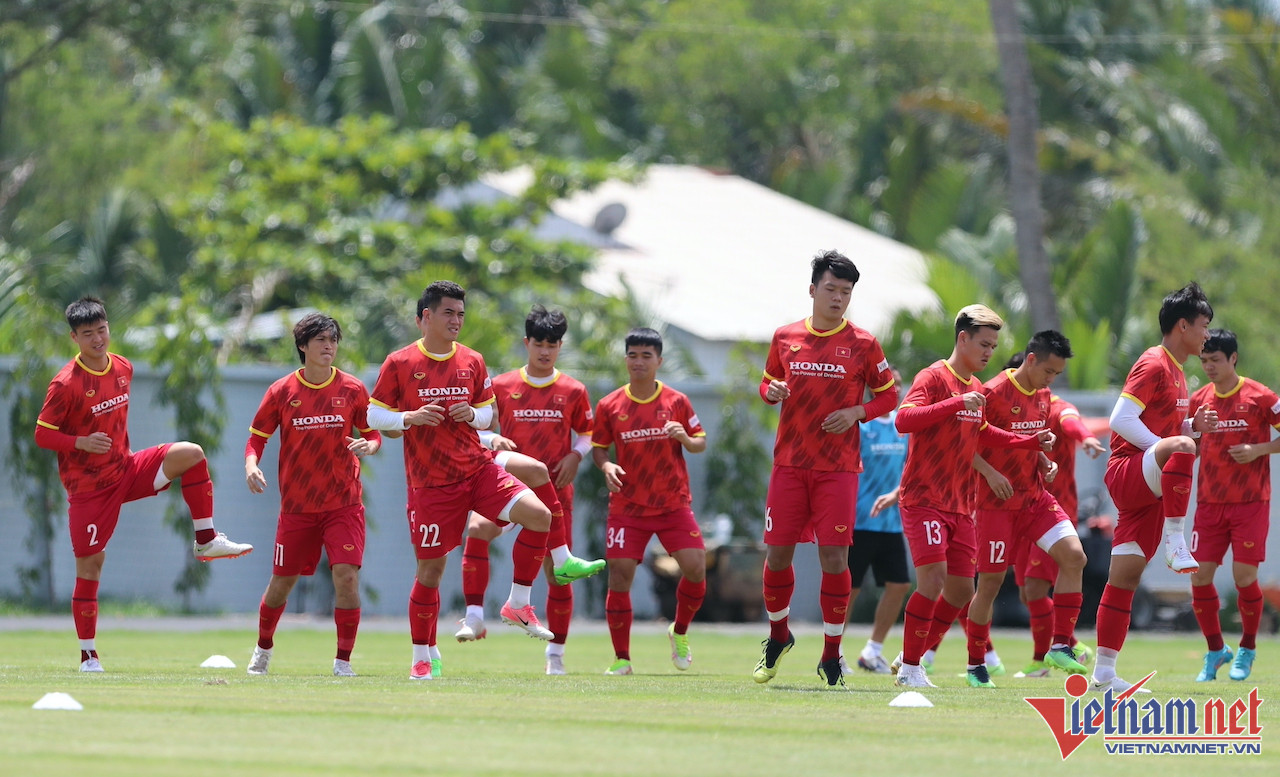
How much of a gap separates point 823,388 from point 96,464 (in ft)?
15.2

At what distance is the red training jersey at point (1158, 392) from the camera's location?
418 inches

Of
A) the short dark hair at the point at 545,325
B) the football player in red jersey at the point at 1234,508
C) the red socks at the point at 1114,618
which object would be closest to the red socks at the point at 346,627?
the short dark hair at the point at 545,325

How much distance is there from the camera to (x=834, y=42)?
170 feet

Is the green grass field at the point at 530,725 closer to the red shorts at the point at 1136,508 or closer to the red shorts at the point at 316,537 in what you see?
the red shorts at the point at 316,537

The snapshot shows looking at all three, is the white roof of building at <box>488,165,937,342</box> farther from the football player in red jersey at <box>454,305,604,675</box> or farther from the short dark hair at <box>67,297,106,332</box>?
the short dark hair at <box>67,297,106,332</box>

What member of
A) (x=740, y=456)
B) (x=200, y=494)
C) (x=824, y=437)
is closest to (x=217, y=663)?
(x=200, y=494)

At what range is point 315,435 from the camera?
11.6 metres

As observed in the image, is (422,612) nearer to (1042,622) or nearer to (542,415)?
(542,415)

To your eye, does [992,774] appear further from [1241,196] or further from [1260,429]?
[1241,196]

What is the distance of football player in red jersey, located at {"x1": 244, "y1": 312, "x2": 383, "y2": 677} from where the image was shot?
1152cm

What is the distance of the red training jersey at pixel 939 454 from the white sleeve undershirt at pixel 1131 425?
32.4 inches

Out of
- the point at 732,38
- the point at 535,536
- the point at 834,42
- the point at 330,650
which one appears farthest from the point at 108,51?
the point at 535,536

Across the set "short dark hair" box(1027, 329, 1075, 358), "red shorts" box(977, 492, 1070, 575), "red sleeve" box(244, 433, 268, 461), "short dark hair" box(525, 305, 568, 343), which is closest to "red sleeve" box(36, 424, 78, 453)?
"red sleeve" box(244, 433, 268, 461)

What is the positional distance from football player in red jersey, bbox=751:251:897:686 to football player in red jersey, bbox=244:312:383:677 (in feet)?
8.14
